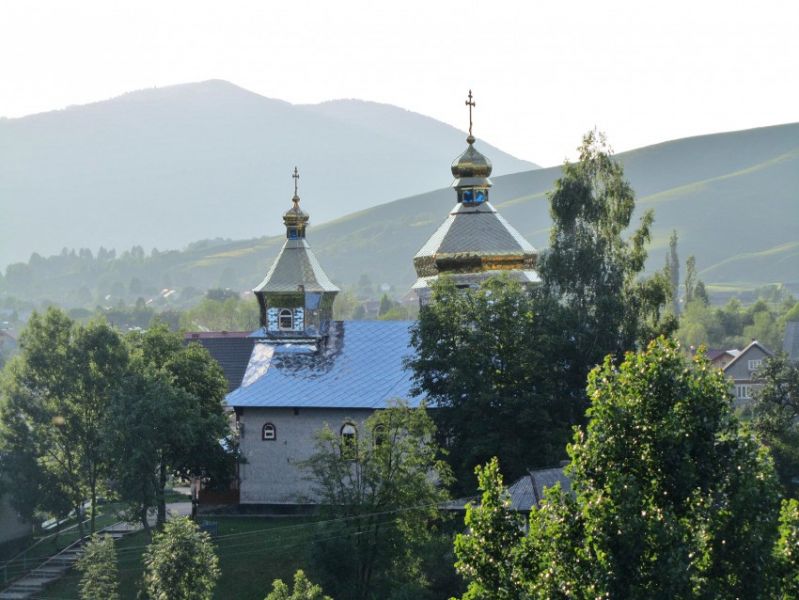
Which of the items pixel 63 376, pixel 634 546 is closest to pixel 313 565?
pixel 63 376

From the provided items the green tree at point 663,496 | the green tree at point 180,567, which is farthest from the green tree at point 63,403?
the green tree at point 663,496

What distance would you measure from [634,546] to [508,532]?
2.48 metres

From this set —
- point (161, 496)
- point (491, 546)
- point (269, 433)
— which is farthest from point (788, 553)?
point (269, 433)

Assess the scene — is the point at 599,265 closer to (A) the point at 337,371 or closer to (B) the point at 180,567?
(A) the point at 337,371

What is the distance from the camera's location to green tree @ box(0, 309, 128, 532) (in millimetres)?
48844

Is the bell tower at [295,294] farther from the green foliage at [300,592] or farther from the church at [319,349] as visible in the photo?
the green foliage at [300,592]

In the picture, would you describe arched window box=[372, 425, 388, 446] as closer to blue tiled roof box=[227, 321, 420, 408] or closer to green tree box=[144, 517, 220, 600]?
blue tiled roof box=[227, 321, 420, 408]

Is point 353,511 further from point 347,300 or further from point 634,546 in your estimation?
point 347,300

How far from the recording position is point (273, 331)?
54.0 m

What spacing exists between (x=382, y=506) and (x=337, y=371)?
12.4m

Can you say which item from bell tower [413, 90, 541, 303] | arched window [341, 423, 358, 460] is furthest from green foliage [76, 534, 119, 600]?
bell tower [413, 90, 541, 303]

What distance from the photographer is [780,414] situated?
1897 inches

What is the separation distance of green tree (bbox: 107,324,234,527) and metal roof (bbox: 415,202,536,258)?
33.8 feet

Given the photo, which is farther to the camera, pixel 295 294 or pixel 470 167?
pixel 470 167
